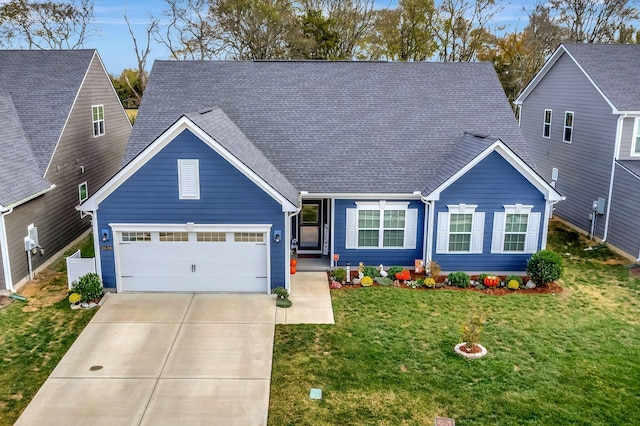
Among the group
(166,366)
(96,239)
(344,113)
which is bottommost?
(166,366)

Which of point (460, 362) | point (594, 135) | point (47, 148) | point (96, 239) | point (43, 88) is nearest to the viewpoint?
point (460, 362)

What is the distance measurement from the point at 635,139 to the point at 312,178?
12453 mm

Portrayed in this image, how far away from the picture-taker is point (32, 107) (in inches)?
848

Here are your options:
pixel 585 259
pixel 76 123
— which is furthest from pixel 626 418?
pixel 76 123

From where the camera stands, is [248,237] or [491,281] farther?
[491,281]

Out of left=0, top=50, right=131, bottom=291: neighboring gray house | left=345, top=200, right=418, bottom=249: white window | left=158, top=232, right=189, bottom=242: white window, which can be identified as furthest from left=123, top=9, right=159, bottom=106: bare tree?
left=345, top=200, right=418, bottom=249: white window

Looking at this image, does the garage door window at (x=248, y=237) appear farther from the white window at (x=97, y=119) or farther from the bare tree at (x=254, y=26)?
the bare tree at (x=254, y=26)

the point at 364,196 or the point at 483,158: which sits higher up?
the point at 483,158

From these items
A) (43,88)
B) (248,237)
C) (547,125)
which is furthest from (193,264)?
(547,125)

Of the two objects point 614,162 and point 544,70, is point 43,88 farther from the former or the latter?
point 614,162

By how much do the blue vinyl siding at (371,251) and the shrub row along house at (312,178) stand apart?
4 cm

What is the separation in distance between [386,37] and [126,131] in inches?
981

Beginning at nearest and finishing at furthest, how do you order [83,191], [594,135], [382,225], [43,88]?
1. [382,225]
2. [43,88]
3. [594,135]
4. [83,191]

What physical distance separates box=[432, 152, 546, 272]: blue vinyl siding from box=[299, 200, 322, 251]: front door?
4.40 metres
